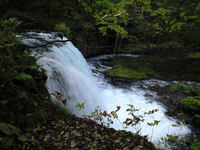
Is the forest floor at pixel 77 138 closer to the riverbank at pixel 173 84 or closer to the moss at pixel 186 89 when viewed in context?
the riverbank at pixel 173 84

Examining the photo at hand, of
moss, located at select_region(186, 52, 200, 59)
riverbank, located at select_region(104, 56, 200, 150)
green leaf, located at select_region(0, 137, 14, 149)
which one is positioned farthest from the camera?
moss, located at select_region(186, 52, 200, 59)

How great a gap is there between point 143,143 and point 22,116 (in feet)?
7.96

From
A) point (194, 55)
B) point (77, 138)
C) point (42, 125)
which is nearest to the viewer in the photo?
point (77, 138)

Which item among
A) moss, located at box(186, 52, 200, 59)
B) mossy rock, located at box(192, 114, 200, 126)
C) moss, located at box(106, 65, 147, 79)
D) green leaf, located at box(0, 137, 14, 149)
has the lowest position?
mossy rock, located at box(192, 114, 200, 126)

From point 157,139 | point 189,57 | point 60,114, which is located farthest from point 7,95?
point 189,57

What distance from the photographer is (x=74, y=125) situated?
3.83m

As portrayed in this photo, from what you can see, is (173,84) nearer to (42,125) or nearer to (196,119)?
(196,119)

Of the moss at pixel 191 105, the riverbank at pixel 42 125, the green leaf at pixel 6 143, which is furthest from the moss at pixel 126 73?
the green leaf at pixel 6 143

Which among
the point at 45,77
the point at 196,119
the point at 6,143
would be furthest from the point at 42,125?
the point at 196,119

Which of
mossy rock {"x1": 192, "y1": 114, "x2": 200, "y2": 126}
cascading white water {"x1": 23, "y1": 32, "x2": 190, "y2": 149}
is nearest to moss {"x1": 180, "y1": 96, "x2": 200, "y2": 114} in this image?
mossy rock {"x1": 192, "y1": 114, "x2": 200, "y2": 126}

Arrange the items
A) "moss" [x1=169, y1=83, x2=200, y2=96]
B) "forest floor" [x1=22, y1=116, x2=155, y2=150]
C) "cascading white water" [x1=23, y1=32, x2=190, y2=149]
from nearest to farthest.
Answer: "forest floor" [x1=22, y1=116, x2=155, y2=150]
"cascading white water" [x1=23, y1=32, x2=190, y2=149]
"moss" [x1=169, y1=83, x2=200, y2=96]

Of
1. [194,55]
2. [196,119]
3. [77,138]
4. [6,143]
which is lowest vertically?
[196,119]

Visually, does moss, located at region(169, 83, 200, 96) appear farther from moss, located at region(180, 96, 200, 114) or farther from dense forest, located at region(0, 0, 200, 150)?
moss, located at region(180, 96, 200, 114)

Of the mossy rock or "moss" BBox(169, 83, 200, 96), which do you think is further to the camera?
"moss" BBox(169, 83, 200, 96)
